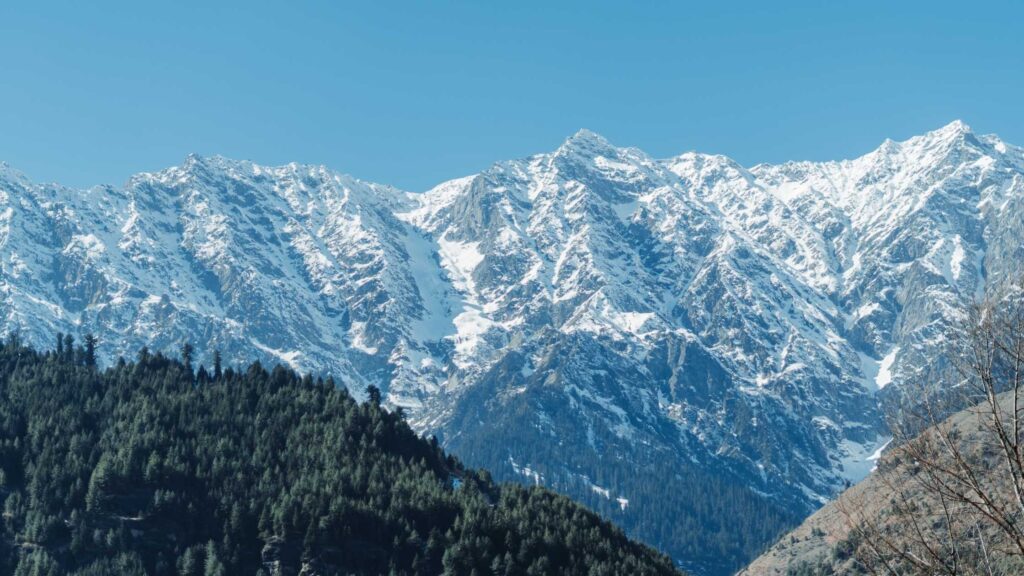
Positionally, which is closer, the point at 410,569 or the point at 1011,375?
the point at 1011,375

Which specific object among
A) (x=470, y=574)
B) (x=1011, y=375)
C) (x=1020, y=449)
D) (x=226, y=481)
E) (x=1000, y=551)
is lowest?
(x=1000, y=551)

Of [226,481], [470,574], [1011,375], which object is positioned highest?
[226,481]

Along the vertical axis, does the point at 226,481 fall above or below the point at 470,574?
above

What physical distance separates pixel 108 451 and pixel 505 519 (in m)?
64.7

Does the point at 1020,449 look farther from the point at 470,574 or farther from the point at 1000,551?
the point at 470,574

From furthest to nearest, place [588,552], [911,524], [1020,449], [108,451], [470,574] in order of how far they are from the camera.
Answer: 1. [108,451]
2. [588,552]
3. [470,574]
4. [911,524]
5. [1020,449]

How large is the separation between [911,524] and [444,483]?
532 feet

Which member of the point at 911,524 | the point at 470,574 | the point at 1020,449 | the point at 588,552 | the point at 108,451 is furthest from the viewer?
the point at 108,451

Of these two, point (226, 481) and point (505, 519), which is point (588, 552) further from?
point (226, 481)

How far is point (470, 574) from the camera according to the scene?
15612 cm

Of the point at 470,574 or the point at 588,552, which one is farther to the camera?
the point at 588,552

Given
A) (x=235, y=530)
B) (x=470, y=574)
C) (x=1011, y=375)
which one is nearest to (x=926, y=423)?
(x=1011, y=375)

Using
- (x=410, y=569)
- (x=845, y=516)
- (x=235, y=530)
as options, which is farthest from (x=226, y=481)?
(x=845, y=516)

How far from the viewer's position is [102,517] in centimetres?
16988
